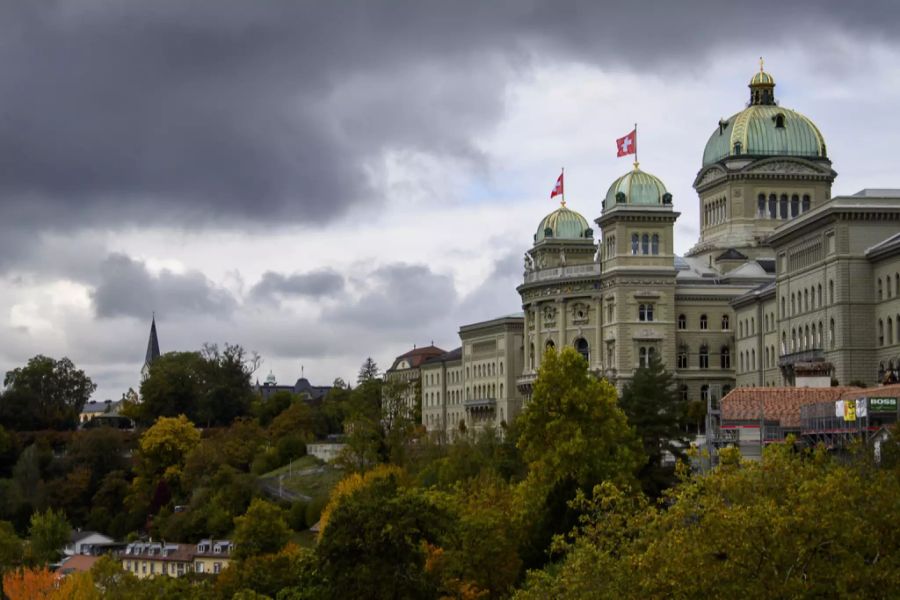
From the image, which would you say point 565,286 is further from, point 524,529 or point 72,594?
point 524,529

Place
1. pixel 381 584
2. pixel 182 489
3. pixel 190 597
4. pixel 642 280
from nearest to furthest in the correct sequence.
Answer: pixel 381 584, pixel 190 597, pixel 642 280, pixel 182 489

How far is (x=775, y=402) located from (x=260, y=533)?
38188 millimetres

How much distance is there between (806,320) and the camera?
124875 mm

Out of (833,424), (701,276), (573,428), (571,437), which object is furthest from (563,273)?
(833,424)

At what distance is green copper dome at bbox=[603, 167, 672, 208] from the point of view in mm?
154500

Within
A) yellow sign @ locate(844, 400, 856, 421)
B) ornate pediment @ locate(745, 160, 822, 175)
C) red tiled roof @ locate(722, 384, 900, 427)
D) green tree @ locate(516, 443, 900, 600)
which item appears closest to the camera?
green tree @ locate(516, 443, 900, 600)

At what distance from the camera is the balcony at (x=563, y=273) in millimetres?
158250

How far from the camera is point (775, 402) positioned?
308 ft

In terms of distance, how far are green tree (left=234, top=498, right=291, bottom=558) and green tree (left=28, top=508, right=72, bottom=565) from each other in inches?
1413

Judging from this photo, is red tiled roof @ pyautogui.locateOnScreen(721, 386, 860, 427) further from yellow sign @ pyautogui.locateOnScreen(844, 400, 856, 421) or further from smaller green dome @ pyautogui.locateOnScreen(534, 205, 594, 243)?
smaller green dome @ pyautogui.locateOnScreen(534, 205, 594, 243)

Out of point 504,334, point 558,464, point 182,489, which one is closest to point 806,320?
point 558,464

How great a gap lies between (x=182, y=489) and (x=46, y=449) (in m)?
29.9

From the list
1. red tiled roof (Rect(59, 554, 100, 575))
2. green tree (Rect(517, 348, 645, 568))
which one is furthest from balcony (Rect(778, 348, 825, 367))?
red tiled roof (Rect(59, 554, 100, 575))

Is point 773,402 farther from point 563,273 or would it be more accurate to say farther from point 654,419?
point 563,273
